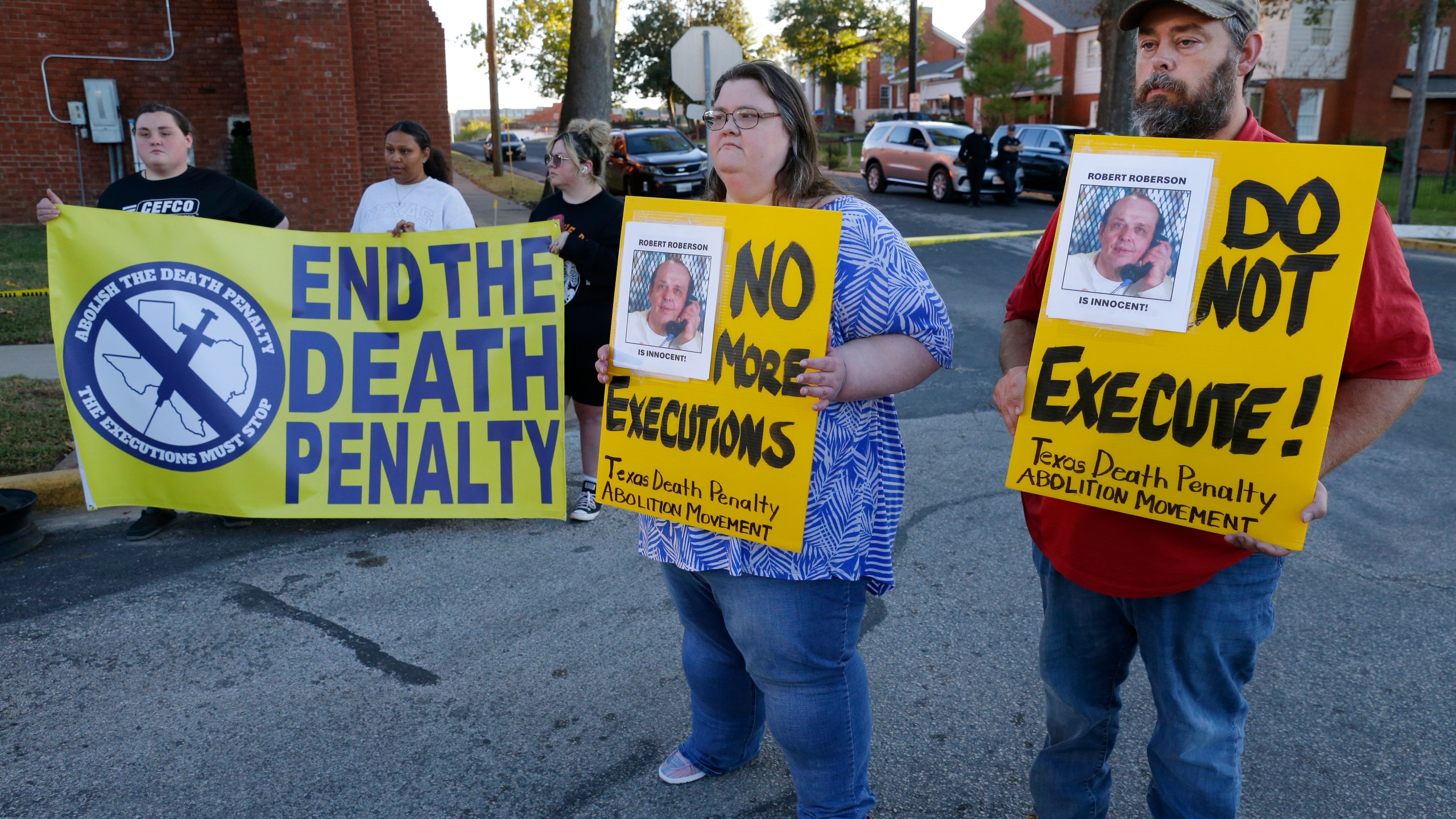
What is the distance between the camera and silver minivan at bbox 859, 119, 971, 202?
67.4 feet

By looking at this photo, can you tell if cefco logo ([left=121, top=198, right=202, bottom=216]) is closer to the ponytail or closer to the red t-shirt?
the ponytail

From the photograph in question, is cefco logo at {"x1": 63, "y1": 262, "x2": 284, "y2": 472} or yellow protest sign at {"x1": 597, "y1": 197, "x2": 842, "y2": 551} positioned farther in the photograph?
cefco logo at {"x1": 63, "y1": 262, "x2": 284, "y2": 472}

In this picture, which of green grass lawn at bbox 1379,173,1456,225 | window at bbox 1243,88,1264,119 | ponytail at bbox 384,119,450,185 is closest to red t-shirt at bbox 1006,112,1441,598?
ponytail at bbox 384,119,450,185

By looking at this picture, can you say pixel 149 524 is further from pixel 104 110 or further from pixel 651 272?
pixel 104 110

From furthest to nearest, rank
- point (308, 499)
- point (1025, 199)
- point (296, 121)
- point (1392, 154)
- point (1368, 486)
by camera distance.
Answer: point (1392, 154) < point (1025, 199) < point (296, 121) < point (1368, 486) < point (308, 499)

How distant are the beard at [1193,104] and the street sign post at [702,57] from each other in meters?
12.6

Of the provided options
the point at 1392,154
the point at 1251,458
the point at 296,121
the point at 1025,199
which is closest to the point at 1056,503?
the point at 1251,458

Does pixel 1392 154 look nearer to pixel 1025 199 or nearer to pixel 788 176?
pixel 1025 199

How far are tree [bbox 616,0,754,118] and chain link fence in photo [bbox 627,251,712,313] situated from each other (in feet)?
167

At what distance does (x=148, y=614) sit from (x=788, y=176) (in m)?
3.16

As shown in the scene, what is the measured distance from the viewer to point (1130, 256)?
1.83m

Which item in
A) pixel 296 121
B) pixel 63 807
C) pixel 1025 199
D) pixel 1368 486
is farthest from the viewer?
pixel 1025 199

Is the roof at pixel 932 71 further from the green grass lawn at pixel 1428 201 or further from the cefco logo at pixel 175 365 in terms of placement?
the cefco logo at pixel 175 365

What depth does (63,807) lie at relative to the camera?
2.74 m
